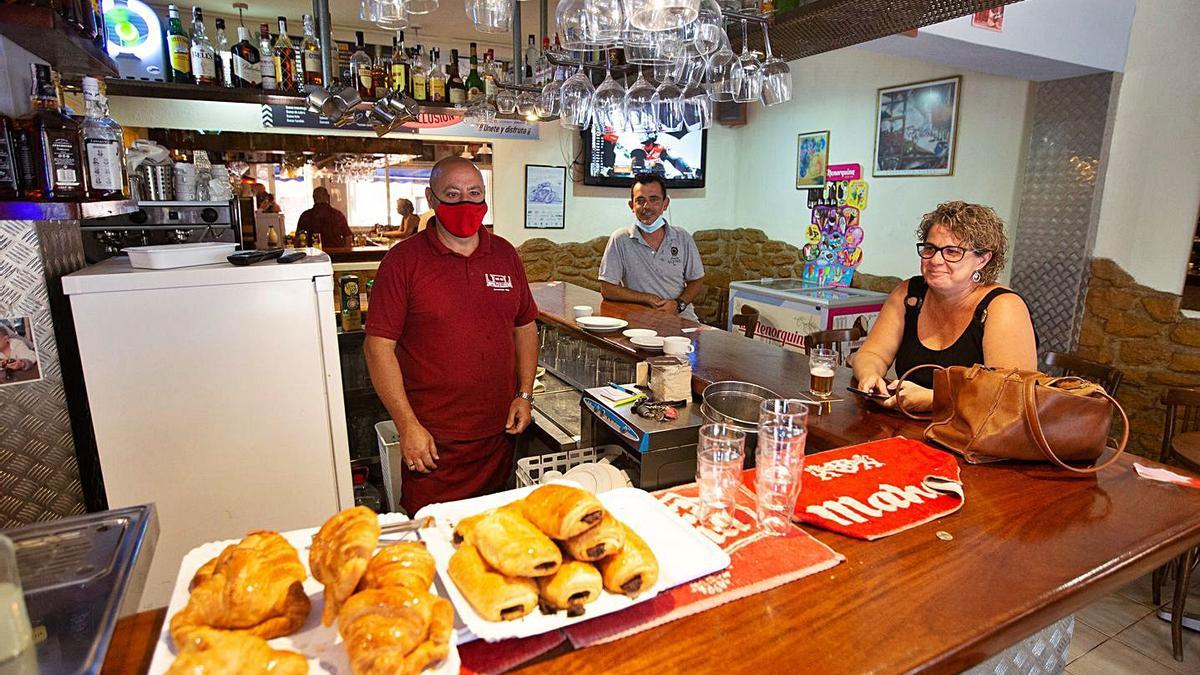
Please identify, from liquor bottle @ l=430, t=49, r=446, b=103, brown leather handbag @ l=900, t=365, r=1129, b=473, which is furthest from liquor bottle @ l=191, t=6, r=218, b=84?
brown leather handbag @ l=900, t=365, r=1129, b=473

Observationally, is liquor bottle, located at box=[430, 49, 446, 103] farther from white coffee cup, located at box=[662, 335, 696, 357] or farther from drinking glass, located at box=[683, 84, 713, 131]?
white coffee cup, located at box=[662, 335, 696, 357]

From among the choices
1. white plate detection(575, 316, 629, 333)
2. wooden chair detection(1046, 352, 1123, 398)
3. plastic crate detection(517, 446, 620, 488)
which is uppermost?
white plate detection(575, 316, 629, 333)

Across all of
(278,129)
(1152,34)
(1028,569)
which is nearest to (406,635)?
(1028,569)

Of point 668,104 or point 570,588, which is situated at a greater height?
point 668,104

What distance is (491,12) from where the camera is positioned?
6.00 ft

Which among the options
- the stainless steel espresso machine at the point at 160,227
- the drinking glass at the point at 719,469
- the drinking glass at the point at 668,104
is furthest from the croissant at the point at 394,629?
the stainless steel espresso machine at the point at 160,227

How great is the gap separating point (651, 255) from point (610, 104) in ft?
6.79

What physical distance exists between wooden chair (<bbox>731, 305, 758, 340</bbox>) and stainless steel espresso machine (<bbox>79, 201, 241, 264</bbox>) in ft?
12.3

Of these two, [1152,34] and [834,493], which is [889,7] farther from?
[1152,34]

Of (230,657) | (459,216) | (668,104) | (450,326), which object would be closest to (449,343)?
(450,326)

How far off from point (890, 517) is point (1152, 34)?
14.3 feet

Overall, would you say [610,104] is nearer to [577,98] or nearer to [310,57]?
[577,98]

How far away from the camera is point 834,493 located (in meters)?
1.49

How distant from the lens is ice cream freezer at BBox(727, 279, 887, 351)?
530cm
